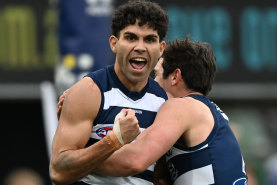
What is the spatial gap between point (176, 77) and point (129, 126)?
3.19 feet

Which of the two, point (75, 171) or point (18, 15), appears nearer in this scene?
point (75, 171)

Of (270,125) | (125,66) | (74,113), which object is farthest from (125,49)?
(270,125)

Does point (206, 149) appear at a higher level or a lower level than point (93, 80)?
lower

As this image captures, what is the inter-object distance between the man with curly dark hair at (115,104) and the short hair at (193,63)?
25cm

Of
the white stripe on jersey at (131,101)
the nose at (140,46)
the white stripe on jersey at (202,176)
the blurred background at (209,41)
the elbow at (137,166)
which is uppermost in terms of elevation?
the nose at (140,46)

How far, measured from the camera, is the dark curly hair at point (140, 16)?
6.23 m

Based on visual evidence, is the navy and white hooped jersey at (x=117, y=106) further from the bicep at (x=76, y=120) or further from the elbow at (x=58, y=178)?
the elbow at (x=58, y=178)

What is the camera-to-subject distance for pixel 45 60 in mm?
14586

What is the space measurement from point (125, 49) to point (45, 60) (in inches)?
336

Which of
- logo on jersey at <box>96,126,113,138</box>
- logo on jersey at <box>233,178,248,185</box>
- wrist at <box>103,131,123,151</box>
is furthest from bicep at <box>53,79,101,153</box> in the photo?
logo on jersey at <box>233,178,248,185</box>

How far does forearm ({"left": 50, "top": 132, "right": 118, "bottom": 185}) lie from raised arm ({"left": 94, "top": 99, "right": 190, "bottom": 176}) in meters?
0.12

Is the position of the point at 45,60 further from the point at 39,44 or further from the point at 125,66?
the point at 125,66

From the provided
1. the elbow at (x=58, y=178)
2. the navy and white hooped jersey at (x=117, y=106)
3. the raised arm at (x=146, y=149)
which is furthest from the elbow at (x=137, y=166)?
the elbow at (x=58, y=178)

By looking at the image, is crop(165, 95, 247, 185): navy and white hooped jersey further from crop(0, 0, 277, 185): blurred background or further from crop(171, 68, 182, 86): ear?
crop(0, 0, 277, 185): blurred background
